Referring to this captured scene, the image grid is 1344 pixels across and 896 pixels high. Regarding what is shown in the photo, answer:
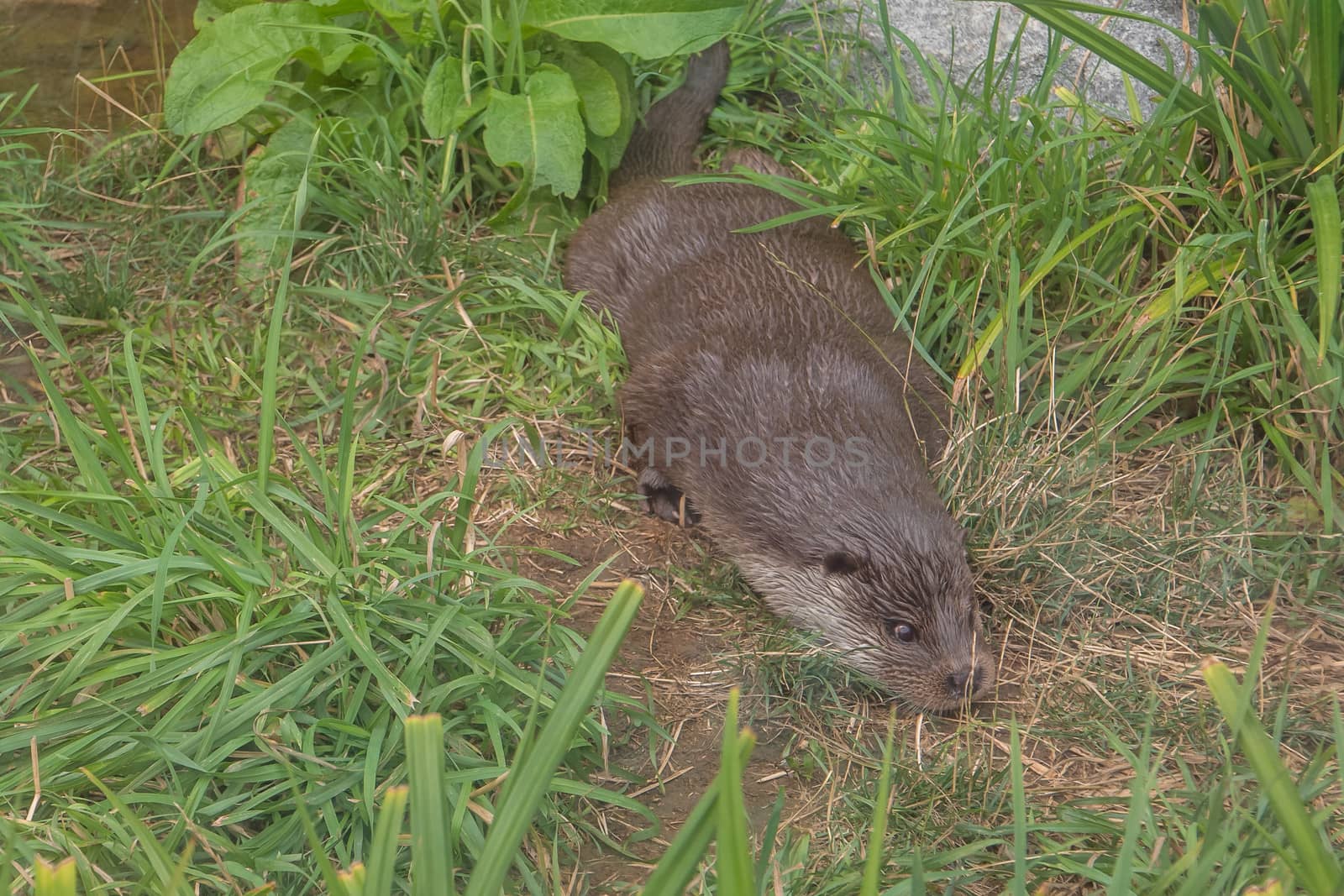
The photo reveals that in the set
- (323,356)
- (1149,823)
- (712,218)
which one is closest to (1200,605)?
(1149,823)

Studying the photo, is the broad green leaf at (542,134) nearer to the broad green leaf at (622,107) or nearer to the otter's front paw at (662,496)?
the broad green leaf at (622,107)

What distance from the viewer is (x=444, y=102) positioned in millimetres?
3168

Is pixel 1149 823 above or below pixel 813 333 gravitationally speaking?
below

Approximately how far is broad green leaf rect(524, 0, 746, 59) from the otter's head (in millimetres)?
1503

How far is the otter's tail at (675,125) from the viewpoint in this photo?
3521 millimetres

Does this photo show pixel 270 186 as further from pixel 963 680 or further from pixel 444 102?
pixel 963 680

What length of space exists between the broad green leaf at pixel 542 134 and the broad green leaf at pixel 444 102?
73 mm

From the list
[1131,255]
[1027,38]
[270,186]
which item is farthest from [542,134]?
[1131,255]

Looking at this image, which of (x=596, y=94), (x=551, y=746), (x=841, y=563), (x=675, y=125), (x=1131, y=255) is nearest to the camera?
(x=551, y=746)

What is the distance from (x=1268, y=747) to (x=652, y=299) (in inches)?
84.2

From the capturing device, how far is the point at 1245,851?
1.66 metres

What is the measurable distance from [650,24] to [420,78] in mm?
638

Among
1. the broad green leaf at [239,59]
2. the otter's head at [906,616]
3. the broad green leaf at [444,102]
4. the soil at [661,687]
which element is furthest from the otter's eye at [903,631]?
the broad green leaf at [239,59]

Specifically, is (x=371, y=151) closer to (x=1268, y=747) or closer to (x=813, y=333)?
(x=813, y=333)
